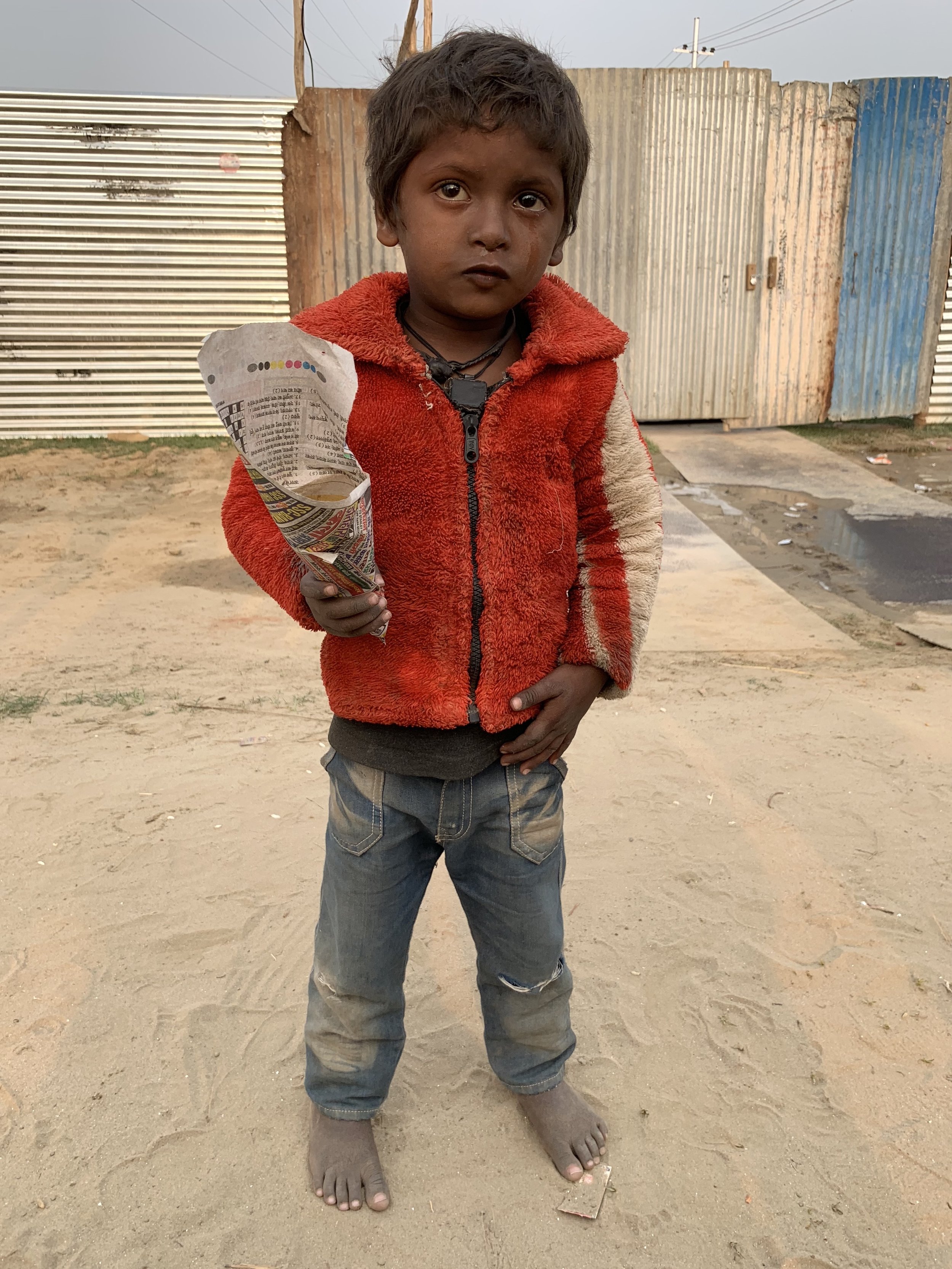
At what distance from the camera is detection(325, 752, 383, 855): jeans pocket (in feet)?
5.15

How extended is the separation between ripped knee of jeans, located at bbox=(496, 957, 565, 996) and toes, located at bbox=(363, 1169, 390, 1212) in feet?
1.28

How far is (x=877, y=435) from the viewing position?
9.00m

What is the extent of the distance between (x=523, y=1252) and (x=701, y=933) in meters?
0.94

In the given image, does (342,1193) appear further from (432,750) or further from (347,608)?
(347,608)

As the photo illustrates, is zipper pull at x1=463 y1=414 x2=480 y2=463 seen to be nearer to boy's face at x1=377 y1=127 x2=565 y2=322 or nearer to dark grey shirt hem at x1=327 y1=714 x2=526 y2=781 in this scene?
boy's face at x1=377 y1=127 x2=565 y2=322

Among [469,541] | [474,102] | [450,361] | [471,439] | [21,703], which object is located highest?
[474,102]

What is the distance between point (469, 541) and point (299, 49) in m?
7.63

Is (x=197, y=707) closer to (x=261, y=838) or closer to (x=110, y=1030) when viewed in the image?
(x=261, y=838)

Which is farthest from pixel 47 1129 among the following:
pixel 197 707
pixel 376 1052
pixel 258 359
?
pixel 197 707

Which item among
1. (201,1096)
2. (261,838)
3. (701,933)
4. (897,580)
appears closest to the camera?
(201,1096)

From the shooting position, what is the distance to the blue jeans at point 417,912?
1.58 m

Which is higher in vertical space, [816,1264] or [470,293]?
[470,293]

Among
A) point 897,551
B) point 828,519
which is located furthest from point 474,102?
point 828,519

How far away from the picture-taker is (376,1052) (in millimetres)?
1756
